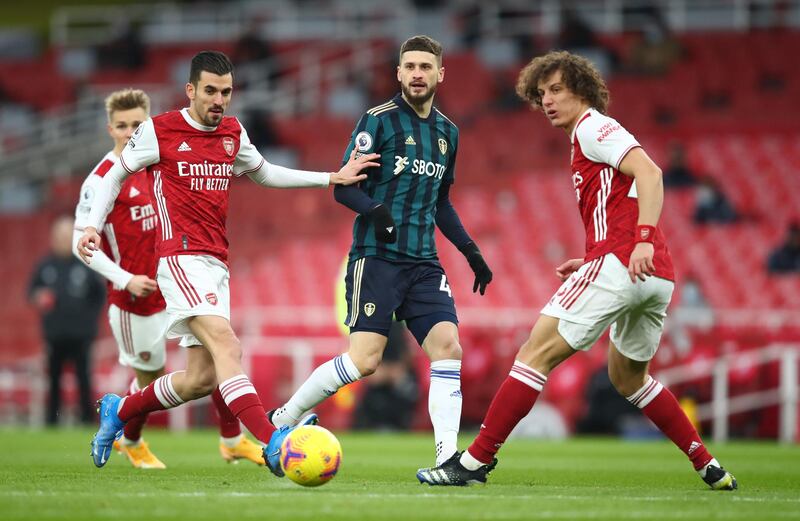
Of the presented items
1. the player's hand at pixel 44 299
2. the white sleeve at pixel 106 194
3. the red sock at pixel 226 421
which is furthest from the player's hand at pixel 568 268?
the player's hand at pixel 44 299

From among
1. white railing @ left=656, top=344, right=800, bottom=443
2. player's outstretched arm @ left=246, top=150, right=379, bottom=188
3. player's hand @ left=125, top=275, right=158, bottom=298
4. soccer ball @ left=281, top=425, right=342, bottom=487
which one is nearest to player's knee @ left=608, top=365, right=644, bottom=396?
soccer ball @ left=281, top=425, right=342, bottom=487

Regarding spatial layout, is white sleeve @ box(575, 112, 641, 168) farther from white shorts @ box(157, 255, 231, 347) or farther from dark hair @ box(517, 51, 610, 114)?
white shorts @ box(157, 255, 231, 347)

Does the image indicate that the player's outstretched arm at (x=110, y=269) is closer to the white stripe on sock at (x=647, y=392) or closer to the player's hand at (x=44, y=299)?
the white stripe on sock at (x=647, y=392)

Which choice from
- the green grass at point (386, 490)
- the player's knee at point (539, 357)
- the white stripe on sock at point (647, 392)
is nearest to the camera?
the green grass at point (386, 490)

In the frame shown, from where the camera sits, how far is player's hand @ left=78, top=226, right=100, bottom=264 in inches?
271

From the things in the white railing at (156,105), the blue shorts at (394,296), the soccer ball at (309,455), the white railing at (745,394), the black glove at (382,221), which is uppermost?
the white railing at (156,105)

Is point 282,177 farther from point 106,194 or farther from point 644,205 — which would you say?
point 644,205

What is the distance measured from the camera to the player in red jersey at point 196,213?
6.77m

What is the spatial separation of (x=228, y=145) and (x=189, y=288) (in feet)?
2.89

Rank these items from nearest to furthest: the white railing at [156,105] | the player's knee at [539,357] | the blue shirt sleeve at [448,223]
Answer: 1. the player's knee at [539,357]
2. the blue shirt sleeve at [448,223]
3. the white railing at [156,105]

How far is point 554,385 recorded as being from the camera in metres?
14.5

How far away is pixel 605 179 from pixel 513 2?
1977 centimetres

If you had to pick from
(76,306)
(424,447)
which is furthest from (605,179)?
(76,306)

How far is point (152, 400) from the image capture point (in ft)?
23.9
